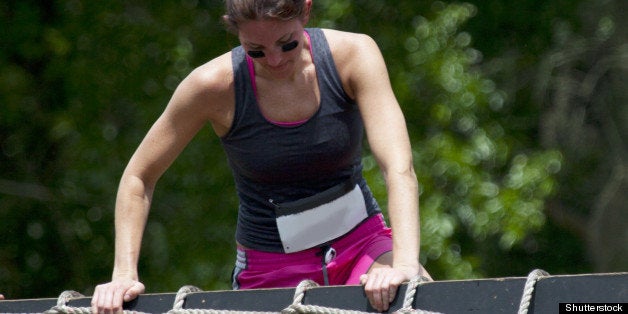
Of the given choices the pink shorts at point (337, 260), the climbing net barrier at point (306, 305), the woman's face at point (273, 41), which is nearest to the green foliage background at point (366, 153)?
the pink shorts at point (337, 260)

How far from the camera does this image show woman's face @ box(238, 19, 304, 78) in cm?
269

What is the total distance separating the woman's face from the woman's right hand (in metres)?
0.59

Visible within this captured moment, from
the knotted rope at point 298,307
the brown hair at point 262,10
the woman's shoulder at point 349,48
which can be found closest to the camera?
the knotted rope at point 298,307

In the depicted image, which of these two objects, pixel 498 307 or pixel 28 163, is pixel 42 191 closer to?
pixel 28 163

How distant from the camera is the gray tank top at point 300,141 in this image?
286cm

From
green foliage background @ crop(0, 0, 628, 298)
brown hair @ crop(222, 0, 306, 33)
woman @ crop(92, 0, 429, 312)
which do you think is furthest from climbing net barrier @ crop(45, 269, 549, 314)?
green foliage background @ crop(0, 0, 628, 298)

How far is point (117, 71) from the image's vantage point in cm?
684

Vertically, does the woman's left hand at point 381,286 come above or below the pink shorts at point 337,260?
below

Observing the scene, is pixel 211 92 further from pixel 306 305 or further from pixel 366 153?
pixel 366 153

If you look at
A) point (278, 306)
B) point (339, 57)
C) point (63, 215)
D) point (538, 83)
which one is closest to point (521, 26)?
point (538, 83)

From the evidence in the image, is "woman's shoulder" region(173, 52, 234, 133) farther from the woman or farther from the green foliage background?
the green foliage background

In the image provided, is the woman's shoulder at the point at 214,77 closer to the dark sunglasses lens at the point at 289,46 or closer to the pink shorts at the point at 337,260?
the dark sunglasses lens at the point at 289,46

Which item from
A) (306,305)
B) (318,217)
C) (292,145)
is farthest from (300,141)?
(306,305)

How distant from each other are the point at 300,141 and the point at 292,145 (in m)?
0.02
